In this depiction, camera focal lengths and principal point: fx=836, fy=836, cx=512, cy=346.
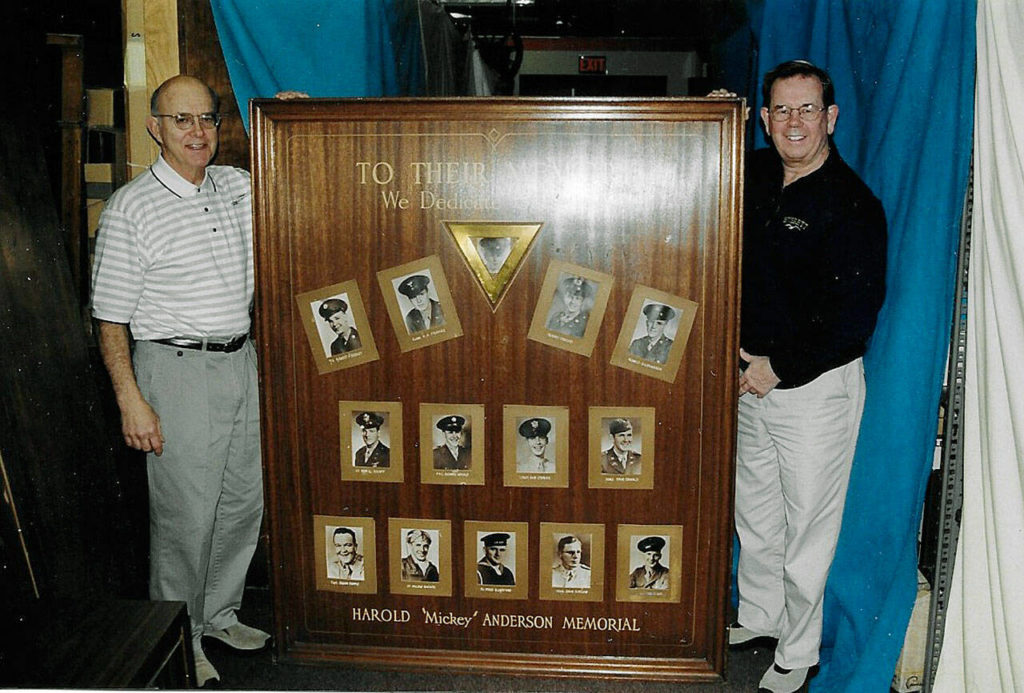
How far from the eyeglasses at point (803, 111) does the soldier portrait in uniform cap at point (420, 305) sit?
2.68ft

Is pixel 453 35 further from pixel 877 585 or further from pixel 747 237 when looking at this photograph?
pixel 877 585

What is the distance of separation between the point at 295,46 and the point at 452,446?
94 centimetres

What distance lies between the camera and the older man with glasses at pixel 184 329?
72.1 inches

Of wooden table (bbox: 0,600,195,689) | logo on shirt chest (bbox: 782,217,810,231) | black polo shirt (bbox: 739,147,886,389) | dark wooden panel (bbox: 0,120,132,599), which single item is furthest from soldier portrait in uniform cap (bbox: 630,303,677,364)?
dark wooden panel (bbox: 0,120,132,599)

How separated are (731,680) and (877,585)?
0.40 metres

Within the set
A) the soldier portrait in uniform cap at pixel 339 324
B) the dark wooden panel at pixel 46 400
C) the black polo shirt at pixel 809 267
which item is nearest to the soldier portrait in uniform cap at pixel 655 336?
the black polo shirt at pixel 809 267

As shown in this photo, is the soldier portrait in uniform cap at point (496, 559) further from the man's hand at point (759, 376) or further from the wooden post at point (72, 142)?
the wooden post at point (72, 142)

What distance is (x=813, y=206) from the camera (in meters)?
1.77

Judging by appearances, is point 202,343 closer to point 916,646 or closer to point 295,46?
point 295,46

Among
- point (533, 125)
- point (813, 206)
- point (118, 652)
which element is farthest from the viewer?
point (813, 206)

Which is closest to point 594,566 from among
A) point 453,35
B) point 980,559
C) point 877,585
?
point 877,585

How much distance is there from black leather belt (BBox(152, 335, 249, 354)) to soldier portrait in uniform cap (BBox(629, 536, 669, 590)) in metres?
1.01

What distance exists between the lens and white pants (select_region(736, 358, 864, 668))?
6.04ft

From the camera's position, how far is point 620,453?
175 cm
